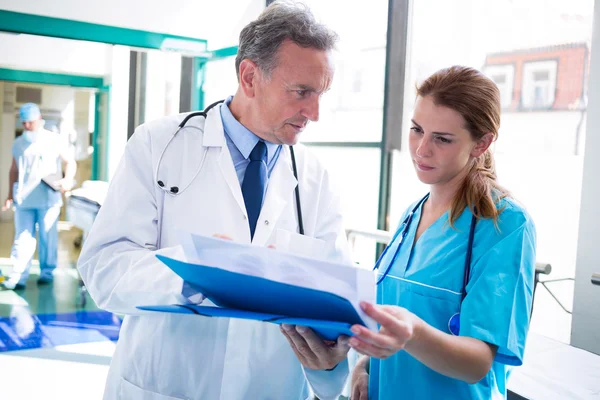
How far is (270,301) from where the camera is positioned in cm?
68

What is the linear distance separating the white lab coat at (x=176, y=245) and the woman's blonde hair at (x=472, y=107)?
0.27 meters

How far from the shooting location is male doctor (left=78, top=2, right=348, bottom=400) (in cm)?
103

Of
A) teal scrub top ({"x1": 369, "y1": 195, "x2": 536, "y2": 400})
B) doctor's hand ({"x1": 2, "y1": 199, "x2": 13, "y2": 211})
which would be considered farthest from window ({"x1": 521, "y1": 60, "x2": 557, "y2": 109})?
doctor's hand ({"x1": 2, "y1": 199, "x2": 13, "y2": 211})

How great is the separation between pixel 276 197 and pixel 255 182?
6 centimetres

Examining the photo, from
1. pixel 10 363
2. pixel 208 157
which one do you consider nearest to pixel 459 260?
pixel 208 157

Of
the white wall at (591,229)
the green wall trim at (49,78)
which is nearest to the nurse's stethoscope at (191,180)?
the white wall at (591,229)

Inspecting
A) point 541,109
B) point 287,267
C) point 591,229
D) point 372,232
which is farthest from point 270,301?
point 541,109

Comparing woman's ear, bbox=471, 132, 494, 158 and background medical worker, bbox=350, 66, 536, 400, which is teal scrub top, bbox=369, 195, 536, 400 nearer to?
background medical worker, bbox=350, 66, 536, 400

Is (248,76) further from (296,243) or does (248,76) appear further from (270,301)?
(270,301)

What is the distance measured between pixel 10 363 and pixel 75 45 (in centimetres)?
218

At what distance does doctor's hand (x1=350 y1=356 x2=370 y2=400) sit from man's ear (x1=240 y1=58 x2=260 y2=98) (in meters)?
0.61

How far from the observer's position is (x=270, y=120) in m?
1.10

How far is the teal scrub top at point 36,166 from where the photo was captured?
3770mm

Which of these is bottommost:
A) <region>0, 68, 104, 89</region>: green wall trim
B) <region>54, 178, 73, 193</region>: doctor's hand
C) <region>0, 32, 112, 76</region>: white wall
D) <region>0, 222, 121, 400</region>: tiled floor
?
<region>0, 222, 121, 400</region>: tiled floor
